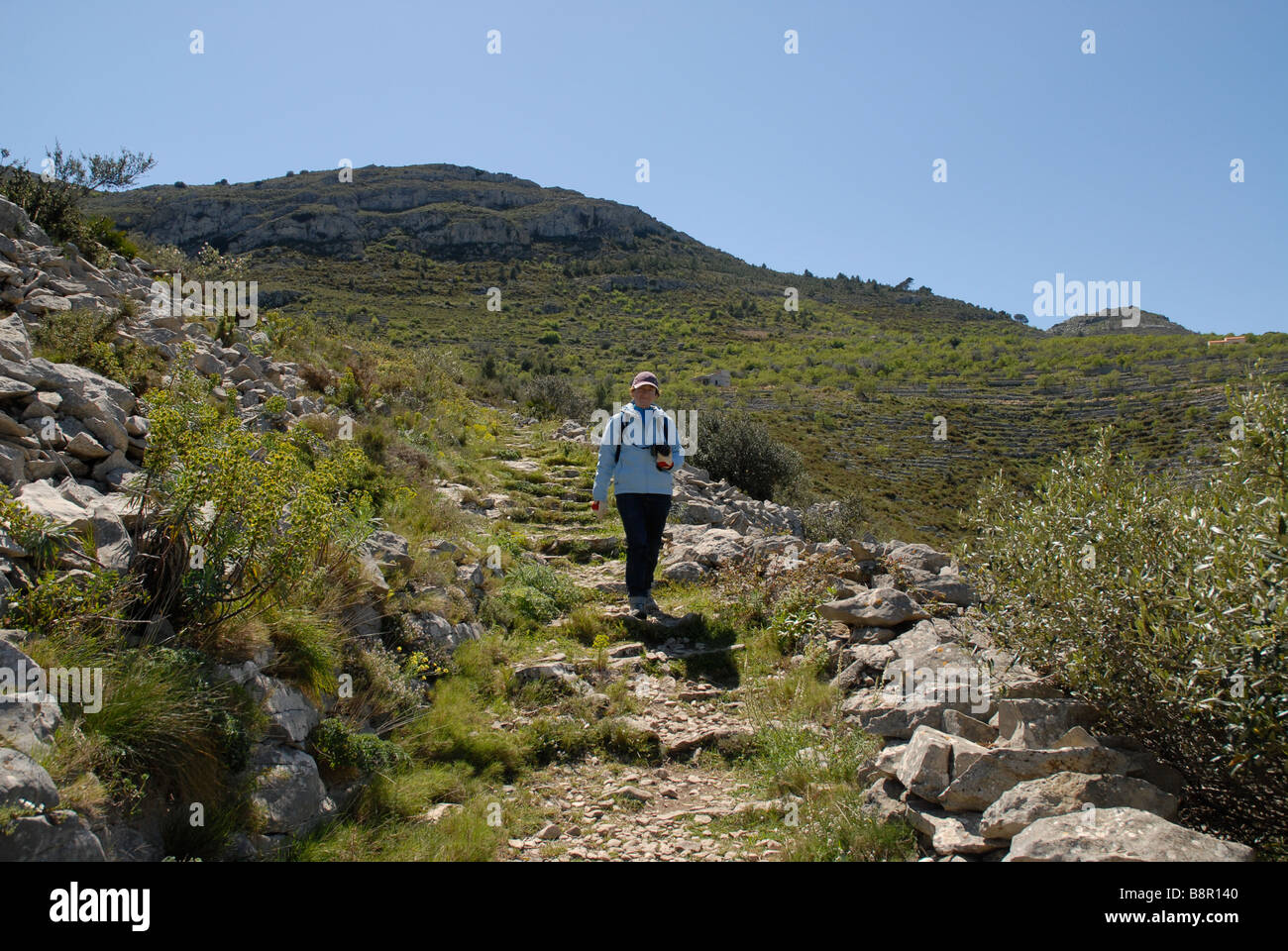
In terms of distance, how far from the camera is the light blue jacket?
19.8ft

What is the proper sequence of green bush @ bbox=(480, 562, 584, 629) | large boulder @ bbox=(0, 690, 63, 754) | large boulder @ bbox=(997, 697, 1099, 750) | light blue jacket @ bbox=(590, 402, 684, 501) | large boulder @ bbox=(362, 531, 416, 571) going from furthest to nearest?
light blue jacket @ bbox=(590, 402, 684, 501)
green bush @ bbox=(480, 562, 584, 629)
large boulder @ bbox=(362, 531, 416, 571)
large boulder @ bbox=(997, 697, 1099, 750)
large boulder @ bbox=(0, 690, 63, 754)

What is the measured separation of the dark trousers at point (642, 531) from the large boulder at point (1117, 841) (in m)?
3.86

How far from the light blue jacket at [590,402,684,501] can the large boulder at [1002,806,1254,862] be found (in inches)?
154

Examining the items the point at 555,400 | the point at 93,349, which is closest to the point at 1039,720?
the point at 93,349

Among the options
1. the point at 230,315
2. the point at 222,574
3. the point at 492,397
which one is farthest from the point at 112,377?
the point at 492,397

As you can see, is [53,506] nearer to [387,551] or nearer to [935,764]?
[387,551]

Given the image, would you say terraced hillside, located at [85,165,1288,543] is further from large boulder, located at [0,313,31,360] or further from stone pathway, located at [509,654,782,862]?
stone pathway, located at [509,654,782,862]

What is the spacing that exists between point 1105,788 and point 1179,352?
56.8m

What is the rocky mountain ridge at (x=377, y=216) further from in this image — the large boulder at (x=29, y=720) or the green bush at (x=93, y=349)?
the large boulder at (x=29, y=720)

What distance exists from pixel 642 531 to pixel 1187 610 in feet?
13.1

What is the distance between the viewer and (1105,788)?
272cm

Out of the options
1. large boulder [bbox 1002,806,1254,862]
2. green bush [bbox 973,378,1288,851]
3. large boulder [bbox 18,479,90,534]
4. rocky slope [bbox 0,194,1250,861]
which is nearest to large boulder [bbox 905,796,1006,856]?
rocky slope [bbox 0,194,1250,861]

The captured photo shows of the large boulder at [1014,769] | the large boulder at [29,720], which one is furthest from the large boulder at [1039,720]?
the large boulder at [29,720]
